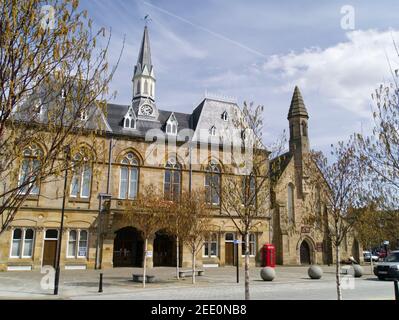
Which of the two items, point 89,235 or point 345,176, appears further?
point 89,235

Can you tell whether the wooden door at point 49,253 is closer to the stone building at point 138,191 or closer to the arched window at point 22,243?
the stone building at point 138,191

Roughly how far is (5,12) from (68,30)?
3.24 ft

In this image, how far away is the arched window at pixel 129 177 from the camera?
98.8ft

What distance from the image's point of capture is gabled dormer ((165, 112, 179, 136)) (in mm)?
33516

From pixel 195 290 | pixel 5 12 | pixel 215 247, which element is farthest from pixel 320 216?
pixel 215 247

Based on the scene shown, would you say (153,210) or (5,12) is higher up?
(5,12)

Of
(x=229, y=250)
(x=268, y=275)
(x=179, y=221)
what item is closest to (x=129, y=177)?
(x=179, y=221)

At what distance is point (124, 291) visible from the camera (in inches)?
639

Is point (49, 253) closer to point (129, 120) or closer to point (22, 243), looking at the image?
point (22, 243)

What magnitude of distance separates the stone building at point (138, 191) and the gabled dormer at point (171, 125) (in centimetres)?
10

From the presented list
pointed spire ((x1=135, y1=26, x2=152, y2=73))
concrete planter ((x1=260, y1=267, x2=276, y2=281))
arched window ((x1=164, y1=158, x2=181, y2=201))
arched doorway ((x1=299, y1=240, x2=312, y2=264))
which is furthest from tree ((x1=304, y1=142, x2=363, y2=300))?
pointed spire ((x1=135, y1=26, x2=152, y2=73))

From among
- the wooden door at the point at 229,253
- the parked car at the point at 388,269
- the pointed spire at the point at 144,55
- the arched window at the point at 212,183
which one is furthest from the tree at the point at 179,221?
the pointed spire at the point at 144,55

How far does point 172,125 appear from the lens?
33.8m

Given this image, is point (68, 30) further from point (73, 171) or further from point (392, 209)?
point (392, 209)
